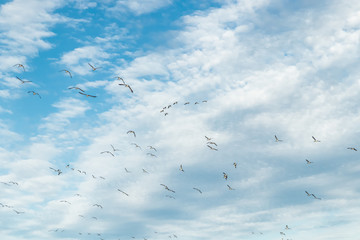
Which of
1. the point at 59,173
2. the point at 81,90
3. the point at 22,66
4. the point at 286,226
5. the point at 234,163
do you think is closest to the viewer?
the point at 81,90

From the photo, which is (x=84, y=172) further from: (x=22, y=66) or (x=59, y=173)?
(x=22, y=66)

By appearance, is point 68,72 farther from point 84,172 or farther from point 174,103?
point 84,172

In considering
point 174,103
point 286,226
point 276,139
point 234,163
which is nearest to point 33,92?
point 174,103

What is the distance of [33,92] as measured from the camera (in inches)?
3076

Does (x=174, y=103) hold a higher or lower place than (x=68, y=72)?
lower

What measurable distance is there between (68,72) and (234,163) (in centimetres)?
5656

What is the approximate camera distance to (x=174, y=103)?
106 meters

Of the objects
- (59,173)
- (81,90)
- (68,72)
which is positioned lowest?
(59,173)

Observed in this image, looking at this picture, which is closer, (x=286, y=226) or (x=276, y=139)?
(x=276, y=139)

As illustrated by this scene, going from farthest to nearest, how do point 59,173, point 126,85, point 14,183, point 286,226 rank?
point 286,226 < point 59,173 < point 14,183 < point 126,85

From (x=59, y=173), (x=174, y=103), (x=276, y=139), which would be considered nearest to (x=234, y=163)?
(x=276, y=139)

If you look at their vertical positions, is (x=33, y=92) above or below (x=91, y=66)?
below

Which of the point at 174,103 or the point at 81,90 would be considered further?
the point at 174,103

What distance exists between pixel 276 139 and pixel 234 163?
1619 cm
